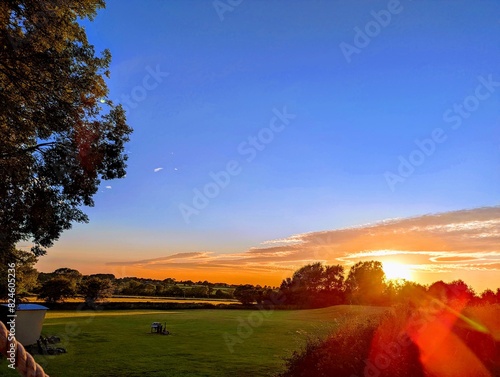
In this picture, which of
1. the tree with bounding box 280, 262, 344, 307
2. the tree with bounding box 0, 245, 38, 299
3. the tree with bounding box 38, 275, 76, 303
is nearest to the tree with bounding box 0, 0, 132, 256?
the tree with bounding box 0, 245, 38, 299

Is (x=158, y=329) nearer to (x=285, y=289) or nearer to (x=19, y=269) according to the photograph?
(x=19, y=269)

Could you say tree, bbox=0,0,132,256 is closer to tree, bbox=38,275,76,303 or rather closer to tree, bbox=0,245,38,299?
tree, bbox=0,245,38,299

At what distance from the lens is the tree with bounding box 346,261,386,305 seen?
11538cm

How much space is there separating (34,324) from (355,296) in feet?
318

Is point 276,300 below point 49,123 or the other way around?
below

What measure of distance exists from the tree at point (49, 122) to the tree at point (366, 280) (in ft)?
347

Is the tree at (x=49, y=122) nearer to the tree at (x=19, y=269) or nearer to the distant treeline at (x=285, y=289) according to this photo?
the tree at (x=19, y=269)

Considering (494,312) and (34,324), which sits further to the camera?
(34,324)

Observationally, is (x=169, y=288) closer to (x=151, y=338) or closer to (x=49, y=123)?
(x=151, y=338)

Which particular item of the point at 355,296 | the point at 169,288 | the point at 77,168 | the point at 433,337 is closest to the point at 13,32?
the point at 77,168

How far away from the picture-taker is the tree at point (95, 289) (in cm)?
7800

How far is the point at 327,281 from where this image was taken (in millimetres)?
117562

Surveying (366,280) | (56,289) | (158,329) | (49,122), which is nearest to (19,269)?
(158,329)

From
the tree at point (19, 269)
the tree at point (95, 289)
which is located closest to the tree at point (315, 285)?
the tree at point (95, 289)
